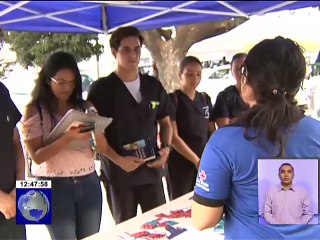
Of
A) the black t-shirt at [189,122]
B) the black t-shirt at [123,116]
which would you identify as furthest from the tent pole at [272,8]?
the black t-shirt at [123,116]

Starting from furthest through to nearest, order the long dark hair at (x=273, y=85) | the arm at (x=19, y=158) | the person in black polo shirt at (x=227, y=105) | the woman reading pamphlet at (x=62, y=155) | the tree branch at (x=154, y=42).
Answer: the tree branch at (x=154, y=42)
the person in black polo shirt at (x=227, y=105)
the woman reading pamphlet at (x=62, y=155)
the arm at (x=19, y=158)
the long dark hair at (x=273, y=85)

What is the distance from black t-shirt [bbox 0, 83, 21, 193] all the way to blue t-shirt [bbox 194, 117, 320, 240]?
940 millimetres

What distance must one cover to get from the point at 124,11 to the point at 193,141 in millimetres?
994

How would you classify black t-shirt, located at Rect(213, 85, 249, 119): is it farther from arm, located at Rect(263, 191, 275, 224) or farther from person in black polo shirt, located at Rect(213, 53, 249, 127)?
arm, located at Rect(263, 191, 275, 224)

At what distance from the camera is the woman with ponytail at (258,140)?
3.17 feet

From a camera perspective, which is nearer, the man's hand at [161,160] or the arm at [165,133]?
the man's hand at [161,160]

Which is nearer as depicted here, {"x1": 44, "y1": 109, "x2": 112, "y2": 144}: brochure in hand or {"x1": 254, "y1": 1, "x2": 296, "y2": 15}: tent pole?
{"x1": 44, "y1": 109, "x2": 112, "y2": 144}: brochure in hand

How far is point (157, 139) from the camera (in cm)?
237

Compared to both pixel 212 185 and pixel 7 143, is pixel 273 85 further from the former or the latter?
pixel 7 143

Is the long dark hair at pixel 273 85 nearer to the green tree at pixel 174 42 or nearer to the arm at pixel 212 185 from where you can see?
the arm at pixel 212 185

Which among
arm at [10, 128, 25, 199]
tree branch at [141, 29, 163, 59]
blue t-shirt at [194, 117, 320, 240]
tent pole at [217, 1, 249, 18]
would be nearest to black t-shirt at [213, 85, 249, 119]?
tent pole at [217, 1, 249, 18]

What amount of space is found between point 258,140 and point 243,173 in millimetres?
78

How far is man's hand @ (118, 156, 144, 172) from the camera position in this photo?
2182 mm

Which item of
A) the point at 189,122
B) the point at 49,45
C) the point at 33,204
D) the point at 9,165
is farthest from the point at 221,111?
the point at 49,45
